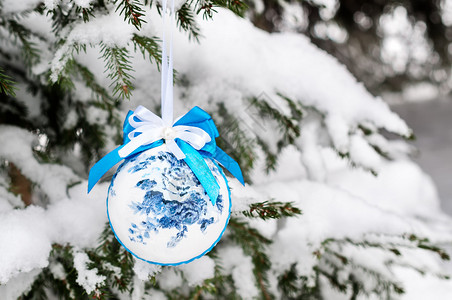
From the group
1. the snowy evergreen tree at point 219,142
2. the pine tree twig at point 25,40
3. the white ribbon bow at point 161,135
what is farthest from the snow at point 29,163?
the white ribbon bow at point 161,135

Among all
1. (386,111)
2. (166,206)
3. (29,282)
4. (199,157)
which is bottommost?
(29,282)

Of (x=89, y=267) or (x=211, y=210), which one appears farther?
(x=89, y=267)

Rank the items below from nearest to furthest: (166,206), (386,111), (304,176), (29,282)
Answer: (166,206), (29,282), (386,111), (304,176)

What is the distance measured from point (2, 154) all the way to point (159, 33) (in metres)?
0.54

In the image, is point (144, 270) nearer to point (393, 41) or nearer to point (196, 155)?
point (196, 155)

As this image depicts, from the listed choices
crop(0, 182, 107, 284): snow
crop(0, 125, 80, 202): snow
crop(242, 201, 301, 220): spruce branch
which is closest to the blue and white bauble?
crop(242, 201, 301, 220): spruce branch

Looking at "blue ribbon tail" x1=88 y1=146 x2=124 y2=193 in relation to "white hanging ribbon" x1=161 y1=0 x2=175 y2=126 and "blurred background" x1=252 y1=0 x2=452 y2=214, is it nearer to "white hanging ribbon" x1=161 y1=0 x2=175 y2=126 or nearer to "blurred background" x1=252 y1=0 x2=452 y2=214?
"white hanging ribbon" x1=161 y1=0 x2=175 y2=126

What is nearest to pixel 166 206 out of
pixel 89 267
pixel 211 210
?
pixel 211 210

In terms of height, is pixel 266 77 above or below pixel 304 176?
above

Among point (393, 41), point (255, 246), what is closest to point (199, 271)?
point (255, 246)

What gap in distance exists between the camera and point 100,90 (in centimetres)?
109

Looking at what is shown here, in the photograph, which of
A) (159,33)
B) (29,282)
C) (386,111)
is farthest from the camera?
(386,111)

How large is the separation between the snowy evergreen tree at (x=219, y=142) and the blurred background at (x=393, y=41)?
0.24m

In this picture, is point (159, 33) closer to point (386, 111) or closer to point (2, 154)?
point (2, 154)
